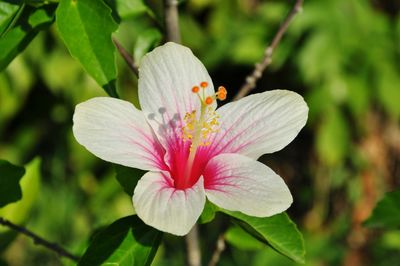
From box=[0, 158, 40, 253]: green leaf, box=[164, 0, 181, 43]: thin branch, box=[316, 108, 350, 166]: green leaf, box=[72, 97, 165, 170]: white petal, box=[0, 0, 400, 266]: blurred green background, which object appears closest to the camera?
box=[72, 97, 165, 170]: white petal

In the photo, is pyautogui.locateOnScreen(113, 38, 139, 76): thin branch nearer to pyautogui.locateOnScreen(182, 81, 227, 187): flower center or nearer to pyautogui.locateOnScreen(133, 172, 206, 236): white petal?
pyautogui.locateOnScreen(182, 81, 227, 187): flower center

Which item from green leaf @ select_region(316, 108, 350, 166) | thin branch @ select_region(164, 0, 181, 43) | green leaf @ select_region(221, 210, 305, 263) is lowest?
green leaf @ select_region(316, 108, 350, 166)

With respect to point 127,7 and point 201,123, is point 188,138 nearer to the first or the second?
point 201,123

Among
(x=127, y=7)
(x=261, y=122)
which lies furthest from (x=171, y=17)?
(x=261, y=122)

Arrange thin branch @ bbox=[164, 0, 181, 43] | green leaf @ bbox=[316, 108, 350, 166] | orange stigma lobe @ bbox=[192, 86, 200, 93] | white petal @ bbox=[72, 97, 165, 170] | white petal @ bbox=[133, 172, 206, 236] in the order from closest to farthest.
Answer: white petal @ bbox=[133, 172, 206, 236] → white petal @ bbox=[72, 97, 165, 170] → orange stigma lobe @ bbox=[192, 86, 200, 93] → thin branch @ bbox=[164, 0, 181, 43] → green leaf @ bbox=[316, 108, 350, 166]

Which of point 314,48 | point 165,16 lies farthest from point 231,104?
point 314,48

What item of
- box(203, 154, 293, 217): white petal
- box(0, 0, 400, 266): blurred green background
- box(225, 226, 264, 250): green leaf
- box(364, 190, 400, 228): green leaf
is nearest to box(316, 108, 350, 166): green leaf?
box(0, 0, 400, 266): blurred green background

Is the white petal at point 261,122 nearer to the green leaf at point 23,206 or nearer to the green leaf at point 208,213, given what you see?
the green leaf at point 208,213
